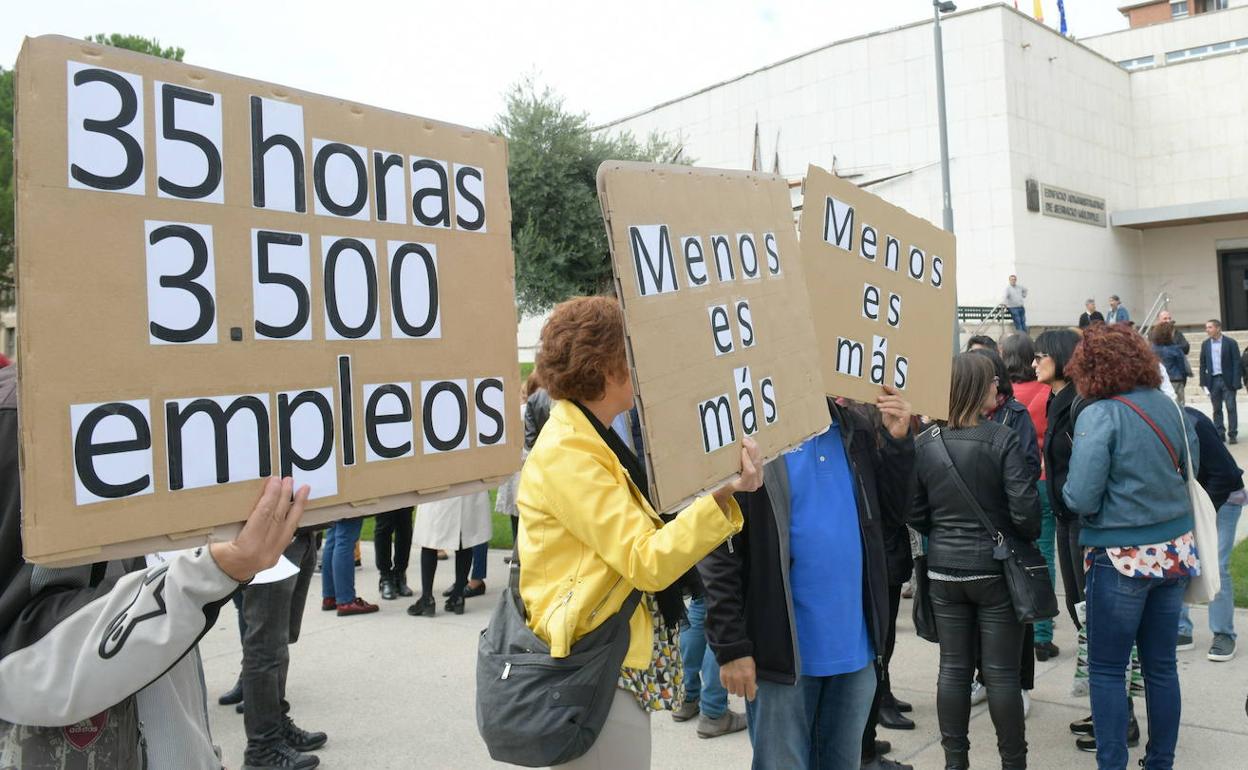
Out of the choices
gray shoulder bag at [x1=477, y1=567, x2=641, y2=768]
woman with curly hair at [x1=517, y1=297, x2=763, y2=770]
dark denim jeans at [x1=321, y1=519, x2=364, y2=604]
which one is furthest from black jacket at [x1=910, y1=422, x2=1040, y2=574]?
dark denim jeans at [x1=321, y1=519, x2=364, y2=604]

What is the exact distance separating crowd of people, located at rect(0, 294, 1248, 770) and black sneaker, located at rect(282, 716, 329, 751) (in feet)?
0.05

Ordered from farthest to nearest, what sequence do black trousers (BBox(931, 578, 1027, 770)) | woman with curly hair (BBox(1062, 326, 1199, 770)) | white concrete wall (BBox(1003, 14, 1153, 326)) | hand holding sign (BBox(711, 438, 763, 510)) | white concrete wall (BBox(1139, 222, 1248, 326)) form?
white concrete wall (BBox(1139, 222, 1248, 326)) < white concrete wall (BBox(1003, 14, 1153, 326)) < black trousers (BBox(931, 578, 1027, 770)) < woman with curly hair (BBox(1062, 326, 1199, 770)) < hand holding sign (BBox(711, 438, 763, 510))

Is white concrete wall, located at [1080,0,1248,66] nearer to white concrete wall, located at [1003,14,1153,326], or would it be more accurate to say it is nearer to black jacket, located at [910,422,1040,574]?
white concrete wall, located at [1003,14,1153,326]

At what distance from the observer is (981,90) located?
27375 mm

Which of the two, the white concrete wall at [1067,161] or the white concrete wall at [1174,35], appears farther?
the white concrete wall at [1174,35]

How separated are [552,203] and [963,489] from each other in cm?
2480

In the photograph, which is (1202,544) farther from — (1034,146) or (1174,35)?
(1174,35)

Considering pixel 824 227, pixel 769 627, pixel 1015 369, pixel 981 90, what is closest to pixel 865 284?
pixel 824 227

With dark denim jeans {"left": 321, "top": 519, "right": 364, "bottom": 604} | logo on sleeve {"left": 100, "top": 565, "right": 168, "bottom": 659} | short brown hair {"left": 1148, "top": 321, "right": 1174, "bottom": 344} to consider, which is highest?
short brown hair {"left": 1148, "top": 321, "right": 1174, "bottom": 344}

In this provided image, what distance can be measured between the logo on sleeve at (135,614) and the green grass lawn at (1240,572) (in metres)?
7.15

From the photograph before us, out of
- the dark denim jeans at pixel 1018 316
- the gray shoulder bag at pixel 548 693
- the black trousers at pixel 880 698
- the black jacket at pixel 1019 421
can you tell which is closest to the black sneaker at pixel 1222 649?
the black jacket at pixel 1019 421

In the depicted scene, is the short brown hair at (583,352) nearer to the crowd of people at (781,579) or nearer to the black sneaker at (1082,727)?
the crowd of people at (781,579)

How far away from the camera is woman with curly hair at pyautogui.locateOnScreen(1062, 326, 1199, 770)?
3.81 m

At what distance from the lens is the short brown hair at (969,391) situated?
13.8 feet
